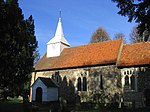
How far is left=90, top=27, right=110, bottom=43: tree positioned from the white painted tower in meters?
16.3

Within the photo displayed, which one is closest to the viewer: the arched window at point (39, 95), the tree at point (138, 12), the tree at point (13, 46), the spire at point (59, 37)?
the tree at point (138, 12)

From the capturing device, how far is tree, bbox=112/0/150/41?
1340cm

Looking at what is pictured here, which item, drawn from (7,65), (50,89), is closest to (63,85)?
(50,89)

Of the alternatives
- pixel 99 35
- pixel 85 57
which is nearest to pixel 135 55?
pixel 85 57

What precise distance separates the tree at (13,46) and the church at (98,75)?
1125cm

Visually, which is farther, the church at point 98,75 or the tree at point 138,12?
the church at point 98,75

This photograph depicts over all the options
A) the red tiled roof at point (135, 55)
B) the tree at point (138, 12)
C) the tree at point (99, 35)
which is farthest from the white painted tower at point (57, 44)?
the tree at point (138, 12)

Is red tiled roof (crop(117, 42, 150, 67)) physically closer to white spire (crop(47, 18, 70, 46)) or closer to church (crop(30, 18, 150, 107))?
church (crop(30, 18, 150, 107))

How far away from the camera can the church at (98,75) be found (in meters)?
25.5

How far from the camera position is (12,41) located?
17.8 metres

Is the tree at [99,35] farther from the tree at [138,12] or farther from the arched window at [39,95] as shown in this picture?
the tree at [138,12]

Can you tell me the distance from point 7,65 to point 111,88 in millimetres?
14212

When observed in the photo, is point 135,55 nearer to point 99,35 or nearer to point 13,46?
point 13,46

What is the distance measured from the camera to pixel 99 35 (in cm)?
5356
